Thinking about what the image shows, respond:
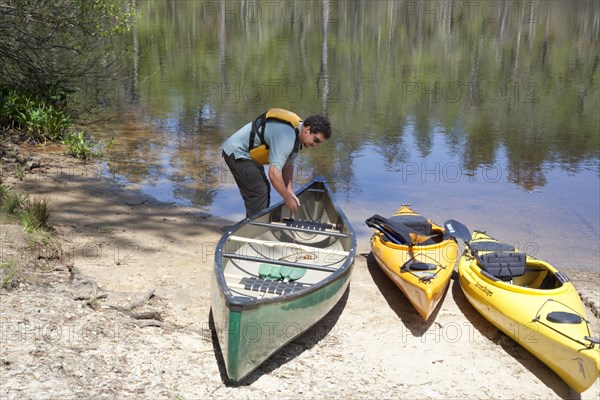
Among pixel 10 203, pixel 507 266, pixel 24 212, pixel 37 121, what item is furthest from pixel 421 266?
pixel 37 121

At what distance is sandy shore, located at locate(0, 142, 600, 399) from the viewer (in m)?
4.64

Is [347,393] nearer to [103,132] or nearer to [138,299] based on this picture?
[138,299]

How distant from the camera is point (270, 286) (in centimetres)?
599

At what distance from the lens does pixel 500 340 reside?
6.36 m

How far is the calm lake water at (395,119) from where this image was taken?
412 inches

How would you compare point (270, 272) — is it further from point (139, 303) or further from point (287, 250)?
point (139, 303)

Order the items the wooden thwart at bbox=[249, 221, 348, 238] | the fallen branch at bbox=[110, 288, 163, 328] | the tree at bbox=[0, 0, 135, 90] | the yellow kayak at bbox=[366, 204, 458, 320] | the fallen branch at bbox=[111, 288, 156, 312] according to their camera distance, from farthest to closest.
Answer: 1. the tree at bbox=[0, 0, 135, 90]
2. the wooden thwart at bbox=[249, 221, 348, 238]
3. the yellow kayak at bbox=[366, 204, 458, 320]
4. the fallen branch at bbox=[111, 288, 156, 312]
5. the fallen branch at bbox=[110, 288, 163, 328]

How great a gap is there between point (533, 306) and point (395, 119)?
11503mm

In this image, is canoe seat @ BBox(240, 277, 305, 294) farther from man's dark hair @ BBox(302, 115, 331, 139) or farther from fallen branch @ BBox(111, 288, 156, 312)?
man's dark hair @ BBox(302, 115, 331, 139)

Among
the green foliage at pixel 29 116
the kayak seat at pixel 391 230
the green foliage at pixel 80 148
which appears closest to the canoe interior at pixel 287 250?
the kayak seat at pixel 391 230

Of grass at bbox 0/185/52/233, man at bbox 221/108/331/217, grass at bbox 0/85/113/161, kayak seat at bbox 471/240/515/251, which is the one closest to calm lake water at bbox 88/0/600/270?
grass at bbox 0/85/113/161

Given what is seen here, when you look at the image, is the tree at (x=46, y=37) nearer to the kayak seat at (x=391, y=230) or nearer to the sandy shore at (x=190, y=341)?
the sandy shore at (x=190, y=341)

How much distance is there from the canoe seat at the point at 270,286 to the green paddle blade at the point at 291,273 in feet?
0.39

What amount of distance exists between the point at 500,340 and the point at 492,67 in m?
22.3
